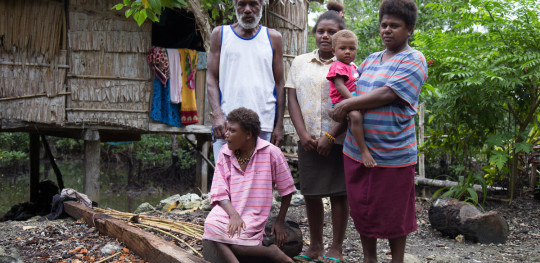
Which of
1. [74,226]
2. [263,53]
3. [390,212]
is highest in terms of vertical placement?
[263,53]

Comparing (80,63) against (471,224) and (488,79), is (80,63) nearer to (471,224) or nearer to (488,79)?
(488,79)

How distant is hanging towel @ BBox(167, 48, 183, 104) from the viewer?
830cm

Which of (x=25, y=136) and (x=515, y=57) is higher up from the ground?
(x=515, y=57)

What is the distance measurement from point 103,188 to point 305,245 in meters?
11.8

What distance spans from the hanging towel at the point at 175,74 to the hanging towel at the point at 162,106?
9 centimetres

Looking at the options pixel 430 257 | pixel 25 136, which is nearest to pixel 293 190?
pixel 430 257

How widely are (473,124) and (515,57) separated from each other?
1.09 m

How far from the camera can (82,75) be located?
776 cm

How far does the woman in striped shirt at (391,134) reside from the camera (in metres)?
2.64

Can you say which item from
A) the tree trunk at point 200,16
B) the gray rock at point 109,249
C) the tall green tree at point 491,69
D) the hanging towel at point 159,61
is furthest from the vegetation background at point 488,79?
the gray rock at point 109,249

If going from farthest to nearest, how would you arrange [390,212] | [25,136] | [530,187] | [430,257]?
[25,136], [530,187], [430,257], [390,212]

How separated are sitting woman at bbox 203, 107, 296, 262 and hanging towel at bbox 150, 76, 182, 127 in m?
5.56

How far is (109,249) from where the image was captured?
3668 mm

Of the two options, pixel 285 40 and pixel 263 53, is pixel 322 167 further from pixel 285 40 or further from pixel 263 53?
pixel 285 40
